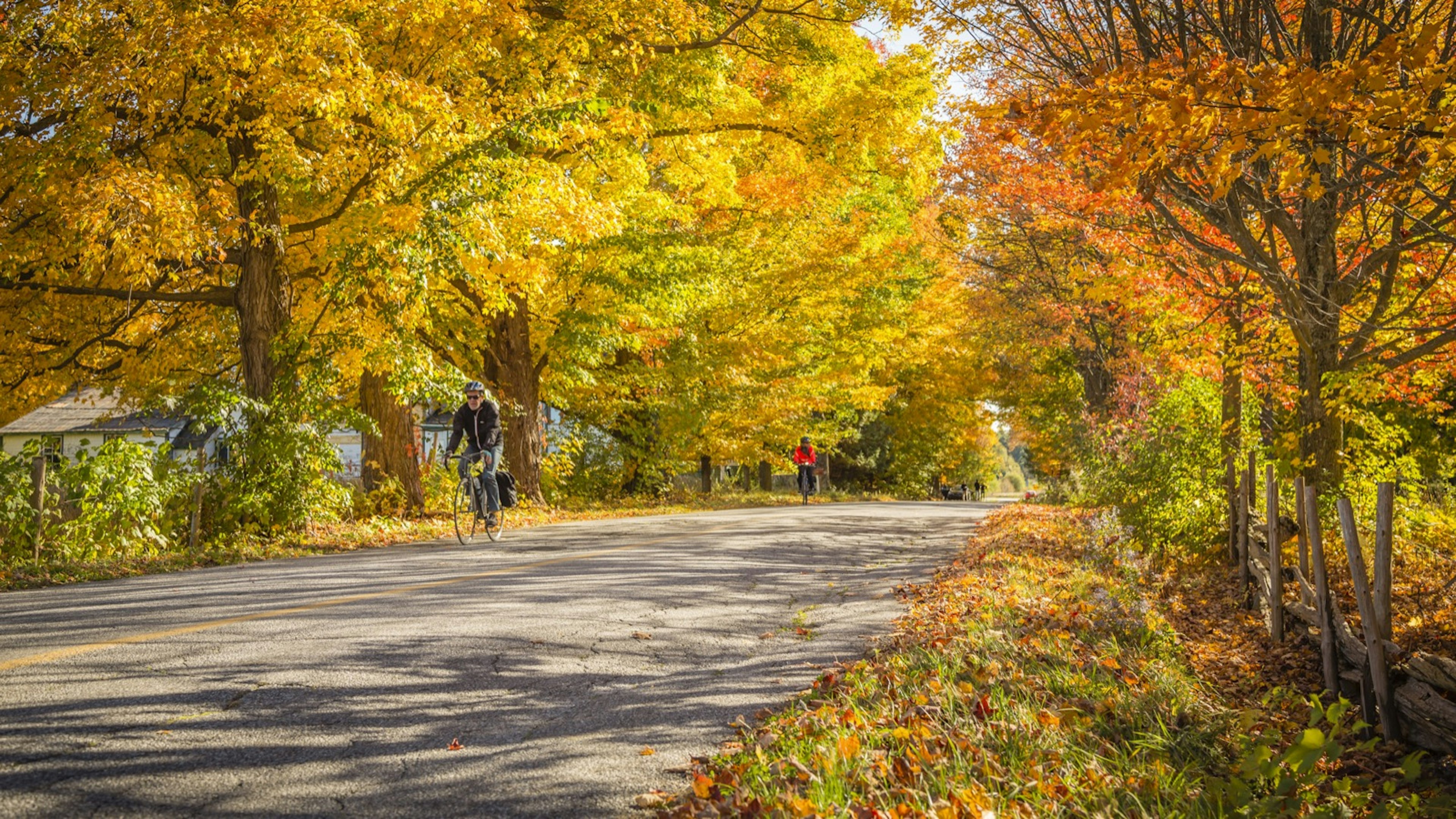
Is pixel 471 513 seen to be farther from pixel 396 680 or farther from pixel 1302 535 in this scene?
pixel 1302 535

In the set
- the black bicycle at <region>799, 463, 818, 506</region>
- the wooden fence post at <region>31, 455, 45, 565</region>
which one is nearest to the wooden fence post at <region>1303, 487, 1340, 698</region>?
the wooden fence post at <region>31, 455, 45, 565</region>

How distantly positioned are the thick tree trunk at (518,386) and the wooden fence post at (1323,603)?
1644 cm

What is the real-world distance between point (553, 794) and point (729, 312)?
23.1 m

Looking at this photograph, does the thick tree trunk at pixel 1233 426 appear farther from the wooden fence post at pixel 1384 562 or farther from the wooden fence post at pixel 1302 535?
the wooden fence post at pixel 1384 562

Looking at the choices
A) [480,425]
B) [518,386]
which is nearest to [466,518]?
[480,425]

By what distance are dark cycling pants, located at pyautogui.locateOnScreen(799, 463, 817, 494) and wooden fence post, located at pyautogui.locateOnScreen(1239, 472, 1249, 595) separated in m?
17.8

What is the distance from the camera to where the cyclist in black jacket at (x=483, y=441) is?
1377 cm

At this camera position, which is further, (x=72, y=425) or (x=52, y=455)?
(x=72, y=425)

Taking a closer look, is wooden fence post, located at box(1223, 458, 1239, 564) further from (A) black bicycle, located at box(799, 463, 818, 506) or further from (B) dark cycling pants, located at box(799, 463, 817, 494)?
(B) dark cycling pants, located at box(799, 463, 817, 494)

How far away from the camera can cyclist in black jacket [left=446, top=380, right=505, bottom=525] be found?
1377cm

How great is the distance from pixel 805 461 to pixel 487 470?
1584cm

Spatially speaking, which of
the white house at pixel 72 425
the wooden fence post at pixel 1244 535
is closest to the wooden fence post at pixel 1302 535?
the wooden fence post at pixel 1244 535

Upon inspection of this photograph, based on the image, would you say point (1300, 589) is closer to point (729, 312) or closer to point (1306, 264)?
point (1306, 264)

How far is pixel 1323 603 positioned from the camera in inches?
306
